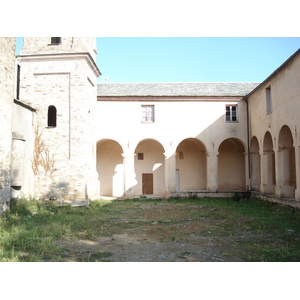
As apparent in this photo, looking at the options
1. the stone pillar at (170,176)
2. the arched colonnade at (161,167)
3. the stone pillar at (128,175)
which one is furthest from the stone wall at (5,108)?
the arched colonnade at (161,167)

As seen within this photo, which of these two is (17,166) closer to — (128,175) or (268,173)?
(128,175)

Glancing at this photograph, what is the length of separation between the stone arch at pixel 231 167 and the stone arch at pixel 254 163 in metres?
2.42

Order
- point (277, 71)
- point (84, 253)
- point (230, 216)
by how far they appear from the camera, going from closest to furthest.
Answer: point (84, 253) < point (230, 216) < point (277, 71)

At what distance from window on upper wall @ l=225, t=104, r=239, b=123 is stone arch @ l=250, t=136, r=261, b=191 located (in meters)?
1.82

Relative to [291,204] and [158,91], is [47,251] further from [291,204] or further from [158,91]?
[158,91]

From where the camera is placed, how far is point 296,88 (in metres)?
13.3

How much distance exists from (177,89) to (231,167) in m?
6.84

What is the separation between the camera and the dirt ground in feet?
22.3

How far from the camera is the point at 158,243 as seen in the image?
815cm

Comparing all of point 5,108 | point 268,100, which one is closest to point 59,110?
point 5,108

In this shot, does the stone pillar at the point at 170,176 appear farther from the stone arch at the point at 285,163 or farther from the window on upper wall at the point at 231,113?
the stone arch at the point at 285,163

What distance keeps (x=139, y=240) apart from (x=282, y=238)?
3879 mm

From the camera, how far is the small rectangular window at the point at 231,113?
2058 cm

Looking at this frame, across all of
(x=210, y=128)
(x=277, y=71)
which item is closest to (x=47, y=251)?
(x=277, y=71)
